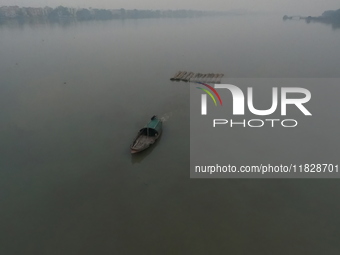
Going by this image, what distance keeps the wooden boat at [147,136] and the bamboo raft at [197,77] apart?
10.5 meters

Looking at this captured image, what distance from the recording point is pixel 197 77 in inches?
959

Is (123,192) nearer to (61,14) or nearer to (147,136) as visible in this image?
(147,136)

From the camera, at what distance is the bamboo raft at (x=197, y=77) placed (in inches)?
926

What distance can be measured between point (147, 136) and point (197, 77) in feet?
40.8

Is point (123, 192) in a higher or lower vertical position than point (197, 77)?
lower

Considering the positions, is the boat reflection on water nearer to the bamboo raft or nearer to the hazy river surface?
the hazy river surface

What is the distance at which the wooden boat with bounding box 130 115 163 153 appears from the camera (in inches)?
511

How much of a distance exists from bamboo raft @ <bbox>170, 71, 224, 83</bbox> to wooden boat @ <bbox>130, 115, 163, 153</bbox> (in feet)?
34.4

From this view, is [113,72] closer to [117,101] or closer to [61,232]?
[117,101]

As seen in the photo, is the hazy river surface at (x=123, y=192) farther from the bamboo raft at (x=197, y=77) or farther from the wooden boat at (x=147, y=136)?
the bamboo raft at (x=197, y=77)

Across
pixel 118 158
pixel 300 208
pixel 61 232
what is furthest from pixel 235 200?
pixel 61 232

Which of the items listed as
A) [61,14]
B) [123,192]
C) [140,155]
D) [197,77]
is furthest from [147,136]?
[61,14]

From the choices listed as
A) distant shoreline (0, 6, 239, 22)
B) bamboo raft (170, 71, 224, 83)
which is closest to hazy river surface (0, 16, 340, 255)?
bamboo raft (170, 71, 224, 83)

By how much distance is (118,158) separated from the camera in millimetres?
12578
